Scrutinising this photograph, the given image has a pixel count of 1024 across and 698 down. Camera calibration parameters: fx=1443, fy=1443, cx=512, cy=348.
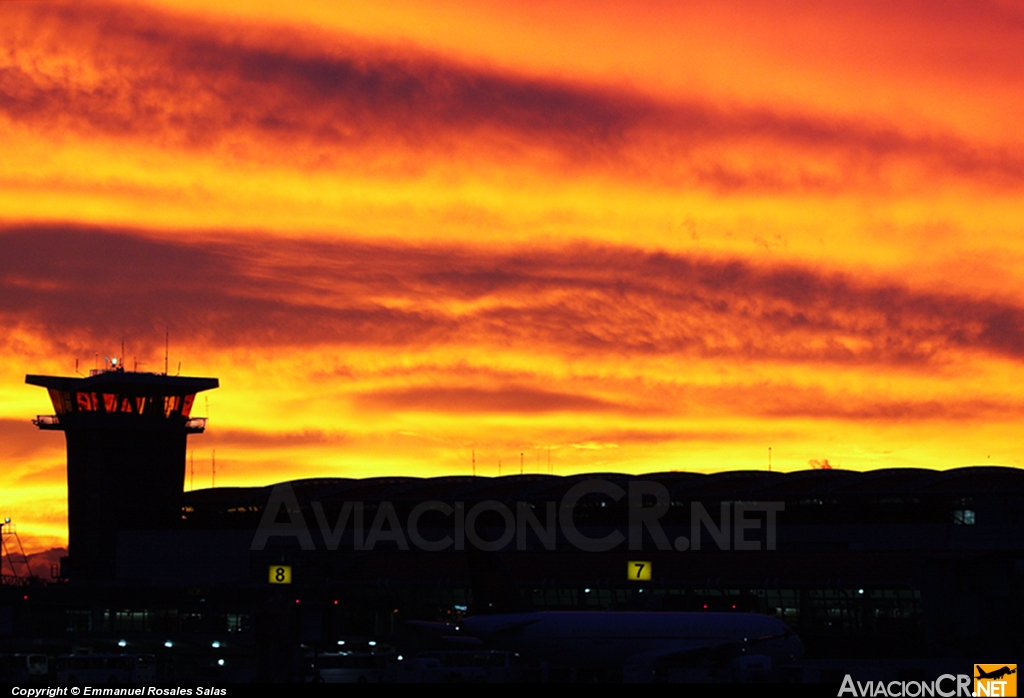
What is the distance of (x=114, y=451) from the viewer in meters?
165

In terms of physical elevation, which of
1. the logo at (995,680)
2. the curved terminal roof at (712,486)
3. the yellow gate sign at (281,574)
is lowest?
the logo at (995,680)

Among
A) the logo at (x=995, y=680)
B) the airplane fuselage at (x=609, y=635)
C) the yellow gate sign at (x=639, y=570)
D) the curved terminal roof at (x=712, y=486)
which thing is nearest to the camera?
the logo at (x=995, y=680)

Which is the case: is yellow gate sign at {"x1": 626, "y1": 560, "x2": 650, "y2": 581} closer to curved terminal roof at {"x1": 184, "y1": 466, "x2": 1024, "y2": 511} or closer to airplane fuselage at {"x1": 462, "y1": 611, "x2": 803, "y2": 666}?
airplane fuselage at {"x1": 462, "y1": 611, "x2": 803, "y2": 666}

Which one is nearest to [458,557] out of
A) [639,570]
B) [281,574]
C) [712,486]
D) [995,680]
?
[712,486]

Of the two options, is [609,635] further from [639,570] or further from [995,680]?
[995,680]

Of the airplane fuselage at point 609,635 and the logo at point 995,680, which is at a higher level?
the airplane fuselage at point 609,635

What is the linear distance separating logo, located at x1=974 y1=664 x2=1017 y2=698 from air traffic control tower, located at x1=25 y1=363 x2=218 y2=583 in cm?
10593

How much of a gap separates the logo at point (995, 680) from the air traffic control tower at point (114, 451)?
348 feet

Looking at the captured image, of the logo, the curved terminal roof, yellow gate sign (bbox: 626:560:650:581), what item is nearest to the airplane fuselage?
yellow gate sign (bbox: 626:560:650:581)

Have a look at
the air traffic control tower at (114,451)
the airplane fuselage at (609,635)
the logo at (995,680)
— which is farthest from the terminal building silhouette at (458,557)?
the logo at (995,680)

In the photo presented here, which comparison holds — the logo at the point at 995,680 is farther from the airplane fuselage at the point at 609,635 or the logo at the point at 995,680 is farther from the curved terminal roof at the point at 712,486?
the curved terminal roof at the point at 712,486

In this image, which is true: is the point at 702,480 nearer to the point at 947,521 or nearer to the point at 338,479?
the point at 947,521

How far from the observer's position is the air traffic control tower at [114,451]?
163 m

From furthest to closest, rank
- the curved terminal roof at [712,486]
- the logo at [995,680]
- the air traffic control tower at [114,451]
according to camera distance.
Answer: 1. the air traffic control tower at [114,451]
2. the curved terminal roof at [712,486]
3. the logo at [995,680]
